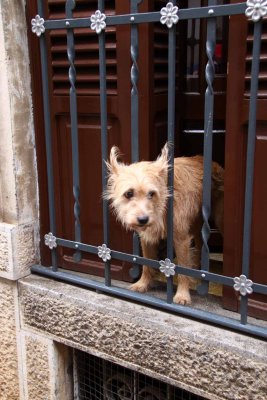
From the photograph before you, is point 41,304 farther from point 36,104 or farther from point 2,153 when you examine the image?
point 36,104

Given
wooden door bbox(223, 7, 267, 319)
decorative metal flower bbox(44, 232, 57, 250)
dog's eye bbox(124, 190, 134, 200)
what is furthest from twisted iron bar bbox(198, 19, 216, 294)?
decorative metal flower bbox(44, 232, 57, 250)

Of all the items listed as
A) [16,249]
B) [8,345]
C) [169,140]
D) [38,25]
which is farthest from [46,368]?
[38,25]

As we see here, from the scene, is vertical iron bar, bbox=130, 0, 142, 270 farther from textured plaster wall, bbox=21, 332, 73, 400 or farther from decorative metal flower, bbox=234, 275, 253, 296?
textured plaster wall, bbox=21, 332, 73, 400

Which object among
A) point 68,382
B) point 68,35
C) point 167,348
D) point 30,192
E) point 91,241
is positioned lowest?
point 68,382

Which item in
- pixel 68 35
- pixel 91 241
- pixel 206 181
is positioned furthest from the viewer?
pixel 91 241

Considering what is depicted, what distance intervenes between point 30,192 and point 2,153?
0.31 metres

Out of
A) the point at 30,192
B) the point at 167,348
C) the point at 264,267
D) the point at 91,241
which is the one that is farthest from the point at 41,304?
the point at 264,267

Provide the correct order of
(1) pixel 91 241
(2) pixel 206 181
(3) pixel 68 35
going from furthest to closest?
(1) pixel 91 241
(3) pixel 68 35
(2) pixel 206 181

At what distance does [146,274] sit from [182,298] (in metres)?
0.29

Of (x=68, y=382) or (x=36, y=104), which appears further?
(x=68, y=382)

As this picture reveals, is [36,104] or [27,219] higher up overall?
[36,104]

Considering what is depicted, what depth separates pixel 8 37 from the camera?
279 cm

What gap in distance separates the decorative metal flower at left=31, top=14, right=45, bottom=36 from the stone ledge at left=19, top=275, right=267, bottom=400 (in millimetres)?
1558

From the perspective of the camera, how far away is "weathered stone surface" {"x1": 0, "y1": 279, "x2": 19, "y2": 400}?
317 cm
